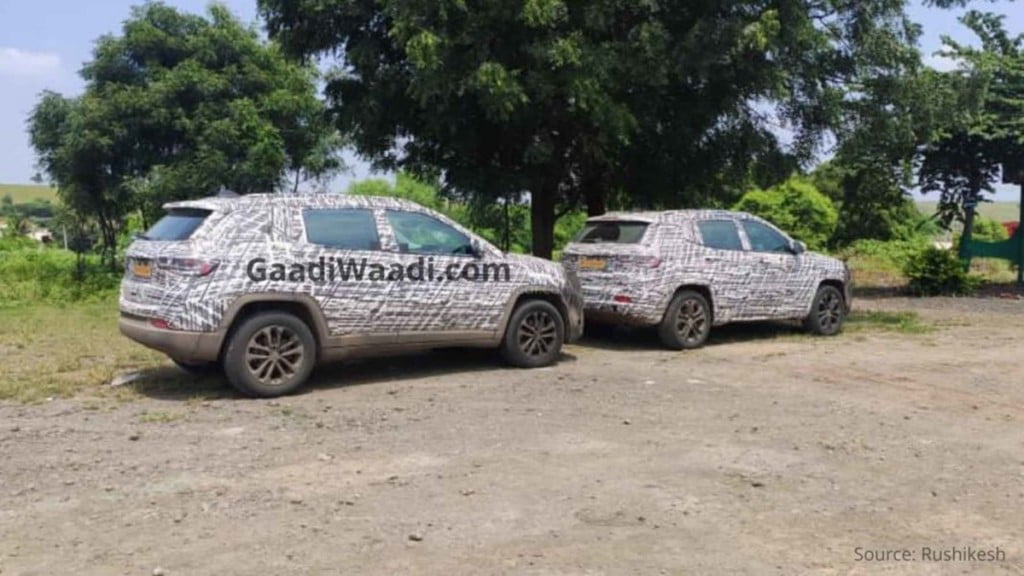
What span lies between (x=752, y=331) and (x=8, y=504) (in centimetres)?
978

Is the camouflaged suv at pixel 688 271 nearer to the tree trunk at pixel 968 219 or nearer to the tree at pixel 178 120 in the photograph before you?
the tree trunk at pixel 968 219

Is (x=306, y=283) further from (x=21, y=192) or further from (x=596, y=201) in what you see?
(x=21, y=192)

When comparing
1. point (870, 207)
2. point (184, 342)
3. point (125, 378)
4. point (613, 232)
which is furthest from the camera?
point (870, 207)

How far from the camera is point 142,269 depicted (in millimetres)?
8047

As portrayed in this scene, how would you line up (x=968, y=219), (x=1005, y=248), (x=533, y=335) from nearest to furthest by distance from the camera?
1. (x=533, y=335)
2. (x=968, y=219)
3. (x=1005, y=248)

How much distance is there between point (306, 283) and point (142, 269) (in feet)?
4.47

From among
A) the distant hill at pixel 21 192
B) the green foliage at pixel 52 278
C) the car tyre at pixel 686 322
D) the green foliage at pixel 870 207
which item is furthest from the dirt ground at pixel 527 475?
the distant hill at pixel 21 192

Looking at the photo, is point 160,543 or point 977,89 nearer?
point 160,543

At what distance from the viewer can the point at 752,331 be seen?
1290 centimetres

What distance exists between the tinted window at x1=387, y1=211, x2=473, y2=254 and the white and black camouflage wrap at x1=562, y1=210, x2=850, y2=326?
7.47 ft

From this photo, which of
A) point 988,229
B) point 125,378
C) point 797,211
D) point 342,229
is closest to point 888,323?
point 342,229

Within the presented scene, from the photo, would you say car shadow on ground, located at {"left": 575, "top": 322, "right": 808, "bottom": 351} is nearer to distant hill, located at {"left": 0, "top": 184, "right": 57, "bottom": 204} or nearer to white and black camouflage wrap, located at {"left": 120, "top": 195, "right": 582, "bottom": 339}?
white and black camouflage wrap, located at {"left": 120, "top": 195, "right": 582, "bottom": 339}

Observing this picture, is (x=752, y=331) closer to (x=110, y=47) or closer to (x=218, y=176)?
A: (x=218, y=176)

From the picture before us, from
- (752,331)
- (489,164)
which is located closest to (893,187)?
(752,331)
